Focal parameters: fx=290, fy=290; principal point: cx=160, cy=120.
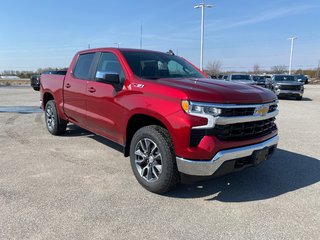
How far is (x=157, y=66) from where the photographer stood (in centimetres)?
456

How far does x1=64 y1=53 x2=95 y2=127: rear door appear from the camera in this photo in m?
5.16

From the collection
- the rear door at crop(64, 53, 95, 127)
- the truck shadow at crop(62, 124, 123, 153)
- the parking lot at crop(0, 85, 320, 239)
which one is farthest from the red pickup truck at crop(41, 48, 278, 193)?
the truck shadow at crop(62, 124, 123, 153)

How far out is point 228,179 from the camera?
4.28m

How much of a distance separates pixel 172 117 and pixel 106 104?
1.54 m

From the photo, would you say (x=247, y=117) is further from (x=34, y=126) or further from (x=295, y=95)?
(x=295, y=95)

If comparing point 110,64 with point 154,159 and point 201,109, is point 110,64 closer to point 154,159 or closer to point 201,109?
point 154,159

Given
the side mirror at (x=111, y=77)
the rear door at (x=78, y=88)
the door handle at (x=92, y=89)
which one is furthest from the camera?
the rear door at (x=78, y=88)

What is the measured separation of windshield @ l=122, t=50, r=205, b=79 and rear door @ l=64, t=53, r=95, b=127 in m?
1.01

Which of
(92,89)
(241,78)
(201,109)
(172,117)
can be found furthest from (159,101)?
(241,78)

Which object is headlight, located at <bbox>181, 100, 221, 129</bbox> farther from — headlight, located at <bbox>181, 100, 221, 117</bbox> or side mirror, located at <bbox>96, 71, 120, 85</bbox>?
side mirror, located at <bbox>96, 71, 120, 85</bbox>

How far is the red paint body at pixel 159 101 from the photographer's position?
3.18 metres

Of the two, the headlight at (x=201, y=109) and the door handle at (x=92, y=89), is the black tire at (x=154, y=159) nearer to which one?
the headlight at (x=201, y=109)

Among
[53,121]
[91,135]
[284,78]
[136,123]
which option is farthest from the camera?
[284,78]

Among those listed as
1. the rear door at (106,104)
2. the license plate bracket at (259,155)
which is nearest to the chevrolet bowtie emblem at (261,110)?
the license plate bracket at (259,155)
